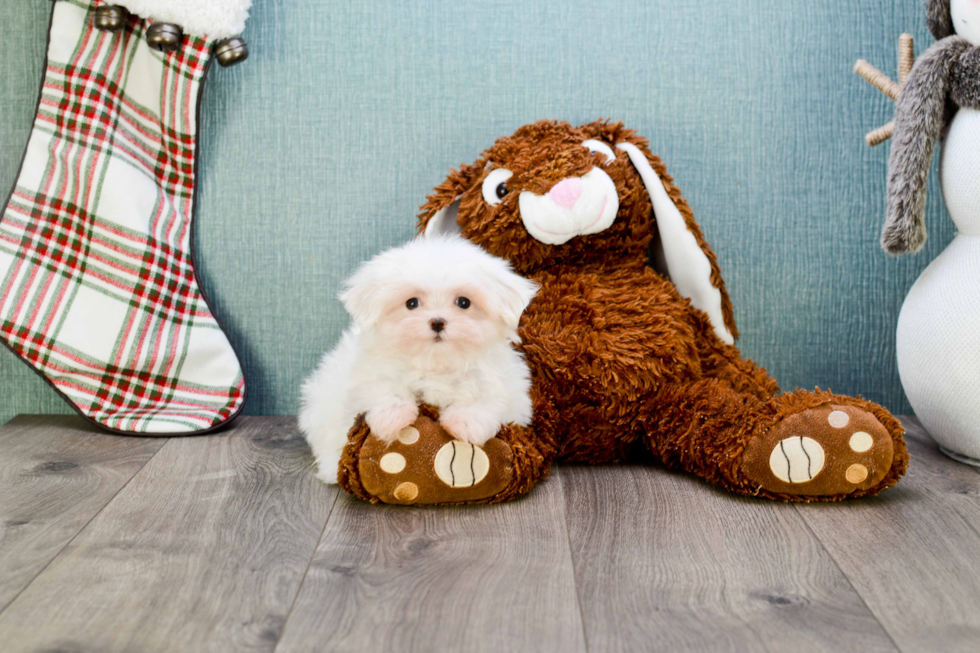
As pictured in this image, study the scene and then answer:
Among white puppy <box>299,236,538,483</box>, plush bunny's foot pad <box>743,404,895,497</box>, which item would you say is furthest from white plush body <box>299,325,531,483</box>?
plush bunny's foot pad <box>743,404,895,497</box>

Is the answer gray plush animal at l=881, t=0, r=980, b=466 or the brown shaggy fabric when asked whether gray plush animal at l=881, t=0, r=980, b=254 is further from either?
the brown shaggy fabric

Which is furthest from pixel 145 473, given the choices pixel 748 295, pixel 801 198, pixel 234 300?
pixel 801 198

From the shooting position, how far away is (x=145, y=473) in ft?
3.91

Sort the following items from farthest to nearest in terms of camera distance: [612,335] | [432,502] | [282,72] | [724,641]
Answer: [282,72]
[612,335]
[432,502]
[724,641]

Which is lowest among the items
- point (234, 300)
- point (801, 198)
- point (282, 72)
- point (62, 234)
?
point (234, 300)

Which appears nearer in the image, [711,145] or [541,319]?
[541,319]

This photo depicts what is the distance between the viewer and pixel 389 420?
40.9 inches

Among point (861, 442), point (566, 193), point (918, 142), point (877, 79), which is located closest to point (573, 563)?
point (861, 442)

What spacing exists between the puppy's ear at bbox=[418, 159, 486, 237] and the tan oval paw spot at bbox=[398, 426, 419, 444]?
1.18 ft

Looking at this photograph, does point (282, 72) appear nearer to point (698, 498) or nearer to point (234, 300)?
point (234, 300)

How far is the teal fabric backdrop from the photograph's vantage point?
1.42 meters

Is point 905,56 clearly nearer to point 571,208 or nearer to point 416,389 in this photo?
point 571,208

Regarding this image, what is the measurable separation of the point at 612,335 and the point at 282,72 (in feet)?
2.44

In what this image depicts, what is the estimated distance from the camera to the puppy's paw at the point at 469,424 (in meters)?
1.05
